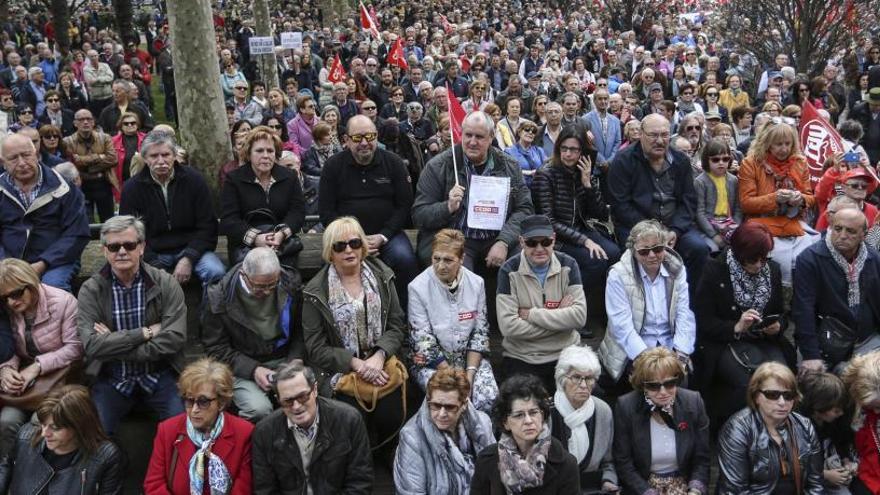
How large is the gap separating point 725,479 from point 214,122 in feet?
19.1

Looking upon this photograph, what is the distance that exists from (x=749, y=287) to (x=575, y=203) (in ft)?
5.52

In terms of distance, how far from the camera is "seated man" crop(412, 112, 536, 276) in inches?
292

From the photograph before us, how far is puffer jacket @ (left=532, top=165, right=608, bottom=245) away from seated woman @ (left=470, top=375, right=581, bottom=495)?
256 cm

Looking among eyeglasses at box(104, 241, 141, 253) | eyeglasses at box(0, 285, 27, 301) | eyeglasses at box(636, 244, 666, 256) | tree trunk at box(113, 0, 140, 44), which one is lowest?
eyeglasses at box(0, 285, 27, 301)

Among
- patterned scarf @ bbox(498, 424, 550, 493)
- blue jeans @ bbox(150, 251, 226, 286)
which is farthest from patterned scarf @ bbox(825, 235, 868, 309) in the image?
blue jeans @ bbox(150, 251, 226, 286)

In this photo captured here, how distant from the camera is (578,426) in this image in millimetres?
5840

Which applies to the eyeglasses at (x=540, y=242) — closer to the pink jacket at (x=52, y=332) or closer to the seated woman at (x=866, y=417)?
the seated woman at (x=866, y=417)

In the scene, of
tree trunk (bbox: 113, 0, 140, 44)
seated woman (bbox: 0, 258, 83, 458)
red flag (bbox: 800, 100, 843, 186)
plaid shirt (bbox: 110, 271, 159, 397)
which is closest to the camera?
seated woman (bbox: 0, 258, 83, 458)

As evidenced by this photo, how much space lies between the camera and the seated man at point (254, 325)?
6.26 meters

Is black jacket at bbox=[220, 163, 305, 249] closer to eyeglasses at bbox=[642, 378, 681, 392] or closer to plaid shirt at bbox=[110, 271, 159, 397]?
plaid shirt at bbox=[110, 271, 159, 397]

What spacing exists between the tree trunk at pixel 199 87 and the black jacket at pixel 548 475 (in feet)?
15.8

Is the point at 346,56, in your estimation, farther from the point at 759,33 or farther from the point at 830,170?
the point at 830,170

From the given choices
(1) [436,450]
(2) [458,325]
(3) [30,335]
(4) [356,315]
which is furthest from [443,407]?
(3) [30,335]

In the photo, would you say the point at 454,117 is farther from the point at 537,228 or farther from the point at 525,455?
the point at 525,455
